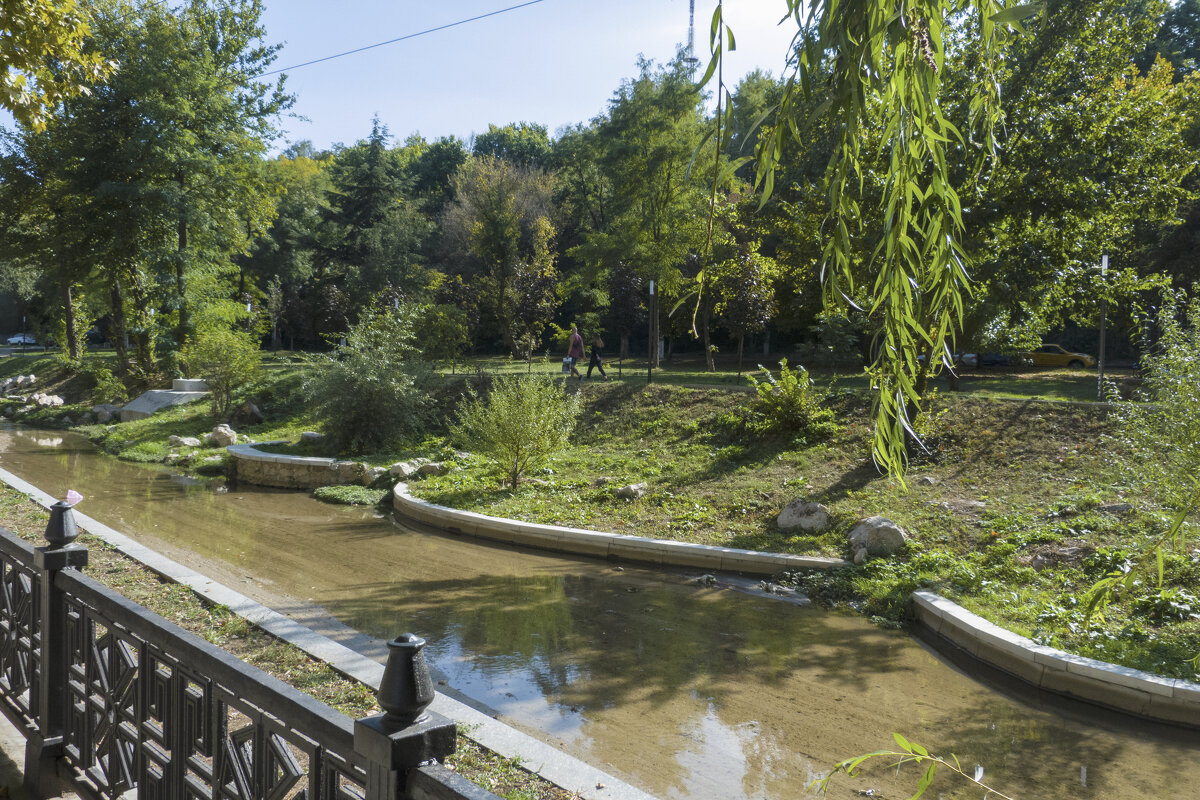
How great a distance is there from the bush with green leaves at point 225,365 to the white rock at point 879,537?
57.0 feet

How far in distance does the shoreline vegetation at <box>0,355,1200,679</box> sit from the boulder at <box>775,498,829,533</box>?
0.50 feet

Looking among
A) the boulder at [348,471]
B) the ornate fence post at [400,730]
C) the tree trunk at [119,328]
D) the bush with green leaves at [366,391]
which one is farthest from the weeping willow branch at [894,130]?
the tree trunk at [119,328]

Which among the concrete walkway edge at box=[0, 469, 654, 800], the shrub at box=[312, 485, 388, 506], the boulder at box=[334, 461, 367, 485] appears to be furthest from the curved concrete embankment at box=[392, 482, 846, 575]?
the concrete walkway edge at box=[0, 469, 654, 800]

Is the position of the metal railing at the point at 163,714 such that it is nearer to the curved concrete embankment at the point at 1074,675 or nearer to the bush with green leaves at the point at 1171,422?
the curved concrete embankment at the point at 1074,675

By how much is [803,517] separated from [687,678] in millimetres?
4268

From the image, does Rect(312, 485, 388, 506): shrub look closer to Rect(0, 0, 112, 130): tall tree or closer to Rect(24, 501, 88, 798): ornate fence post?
Rect(0, 0, 112, 130): tall tree

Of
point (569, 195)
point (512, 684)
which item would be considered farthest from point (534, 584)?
point (569, 195)

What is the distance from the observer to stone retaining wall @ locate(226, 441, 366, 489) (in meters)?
14.6

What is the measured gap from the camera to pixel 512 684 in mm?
5688

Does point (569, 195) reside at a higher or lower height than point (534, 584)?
higher

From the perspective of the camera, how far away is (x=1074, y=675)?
5746 mm

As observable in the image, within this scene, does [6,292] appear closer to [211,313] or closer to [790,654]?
[211,313]

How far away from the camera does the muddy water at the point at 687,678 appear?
181 inches

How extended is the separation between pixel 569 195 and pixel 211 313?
19.6m
